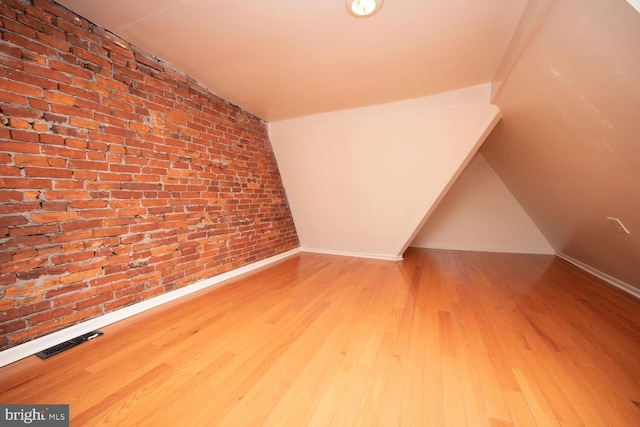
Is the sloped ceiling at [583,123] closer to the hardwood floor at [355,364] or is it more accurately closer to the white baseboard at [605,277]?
the white baseboard at [605,277]

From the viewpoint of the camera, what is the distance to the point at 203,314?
1.97 metres

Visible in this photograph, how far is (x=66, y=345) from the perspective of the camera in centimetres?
151

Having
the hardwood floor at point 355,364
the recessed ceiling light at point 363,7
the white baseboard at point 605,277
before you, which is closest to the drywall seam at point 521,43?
the recessed ceiling light at point 363,7

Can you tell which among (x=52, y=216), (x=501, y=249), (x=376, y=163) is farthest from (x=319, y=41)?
(x=501, y=249)

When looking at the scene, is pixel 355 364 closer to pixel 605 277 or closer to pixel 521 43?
pixel 521 43

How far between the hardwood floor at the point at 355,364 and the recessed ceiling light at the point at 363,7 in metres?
2.12

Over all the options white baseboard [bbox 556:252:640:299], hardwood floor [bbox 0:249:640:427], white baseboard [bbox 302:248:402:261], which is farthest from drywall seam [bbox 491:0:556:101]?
Answer: white baseboard [bbox 556:252:640:299]

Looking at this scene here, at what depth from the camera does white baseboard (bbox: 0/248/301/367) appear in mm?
1377

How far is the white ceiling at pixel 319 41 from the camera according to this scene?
148 centimetres

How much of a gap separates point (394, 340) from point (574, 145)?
80.1 inches

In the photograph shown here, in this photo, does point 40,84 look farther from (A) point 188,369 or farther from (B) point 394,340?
(B) point 394,340

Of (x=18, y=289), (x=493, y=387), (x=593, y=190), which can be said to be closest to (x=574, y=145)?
(x=593, y=190)

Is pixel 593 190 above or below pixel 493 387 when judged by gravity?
above

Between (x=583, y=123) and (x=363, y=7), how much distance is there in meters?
1.64
